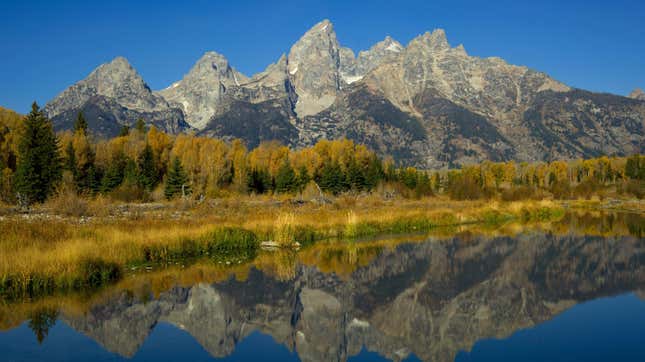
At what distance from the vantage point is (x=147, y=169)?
233 ft

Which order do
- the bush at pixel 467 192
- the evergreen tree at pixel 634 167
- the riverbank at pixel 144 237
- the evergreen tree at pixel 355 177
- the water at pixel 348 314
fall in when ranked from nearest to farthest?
the water at pixel 348 314, the riverbank at pixel 144 237, the bush at pixel 467 192, the evergreen tree at pixel 355 177, the evergreen tree at pixel 634 167

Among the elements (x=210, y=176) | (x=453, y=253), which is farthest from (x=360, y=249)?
(x=210, y=176)

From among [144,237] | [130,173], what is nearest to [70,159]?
[130,173]

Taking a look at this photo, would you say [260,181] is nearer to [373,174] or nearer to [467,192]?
[373,174]

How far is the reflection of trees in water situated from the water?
0.05 m

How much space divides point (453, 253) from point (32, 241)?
20.4 meters

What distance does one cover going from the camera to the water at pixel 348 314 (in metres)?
12.6

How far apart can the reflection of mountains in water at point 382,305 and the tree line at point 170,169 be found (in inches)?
1122

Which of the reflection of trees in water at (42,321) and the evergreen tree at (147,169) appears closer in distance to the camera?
the reflection of trees in water at (42,321)

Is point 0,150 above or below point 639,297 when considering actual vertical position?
above

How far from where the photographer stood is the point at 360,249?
29.2 metres

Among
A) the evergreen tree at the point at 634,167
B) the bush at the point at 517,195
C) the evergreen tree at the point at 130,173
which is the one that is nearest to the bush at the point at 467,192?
the bush at the point at 517,195

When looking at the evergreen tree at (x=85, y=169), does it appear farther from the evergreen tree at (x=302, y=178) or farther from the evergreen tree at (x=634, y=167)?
the evergreen tree at (x=634, y=167)

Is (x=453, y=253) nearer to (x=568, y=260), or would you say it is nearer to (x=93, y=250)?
(x=568, y=260)
